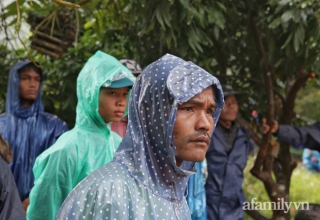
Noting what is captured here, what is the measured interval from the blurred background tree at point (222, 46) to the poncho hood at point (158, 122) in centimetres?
215

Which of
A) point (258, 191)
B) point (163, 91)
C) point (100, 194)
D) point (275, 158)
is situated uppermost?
point (163, 91)

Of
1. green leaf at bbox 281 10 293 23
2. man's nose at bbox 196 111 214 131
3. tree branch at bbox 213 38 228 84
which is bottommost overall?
man's nose at bbox 196 111 214 131

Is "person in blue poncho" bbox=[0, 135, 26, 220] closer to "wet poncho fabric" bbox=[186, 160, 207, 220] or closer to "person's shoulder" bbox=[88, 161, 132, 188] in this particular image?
"person's shoulder" bbox=[88, 161, 132, 188]

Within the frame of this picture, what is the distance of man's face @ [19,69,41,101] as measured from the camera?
634 centimetres

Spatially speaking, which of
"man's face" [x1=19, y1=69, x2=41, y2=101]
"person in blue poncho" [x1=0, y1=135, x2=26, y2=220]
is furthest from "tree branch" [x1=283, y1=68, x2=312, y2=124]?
"person in blue poncho" [x1=0, y1=135, x2=26, y2=220]

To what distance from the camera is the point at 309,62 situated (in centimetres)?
582

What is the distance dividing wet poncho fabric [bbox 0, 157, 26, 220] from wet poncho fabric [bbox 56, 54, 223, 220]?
0.85 meters

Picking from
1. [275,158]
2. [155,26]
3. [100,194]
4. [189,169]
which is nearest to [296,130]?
[275,158]

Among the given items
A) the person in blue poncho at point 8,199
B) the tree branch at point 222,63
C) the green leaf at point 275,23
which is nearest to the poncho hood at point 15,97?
the tree branch at point 222,63

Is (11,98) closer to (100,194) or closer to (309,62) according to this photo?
(309,62)

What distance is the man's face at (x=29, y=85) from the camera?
20.8 ft

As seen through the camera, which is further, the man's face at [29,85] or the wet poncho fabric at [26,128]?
the man's face at [29,85]

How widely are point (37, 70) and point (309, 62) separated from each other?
2.17m

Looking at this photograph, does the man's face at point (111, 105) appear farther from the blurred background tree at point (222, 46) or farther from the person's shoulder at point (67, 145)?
the blurred background tree at point (222, 46)
